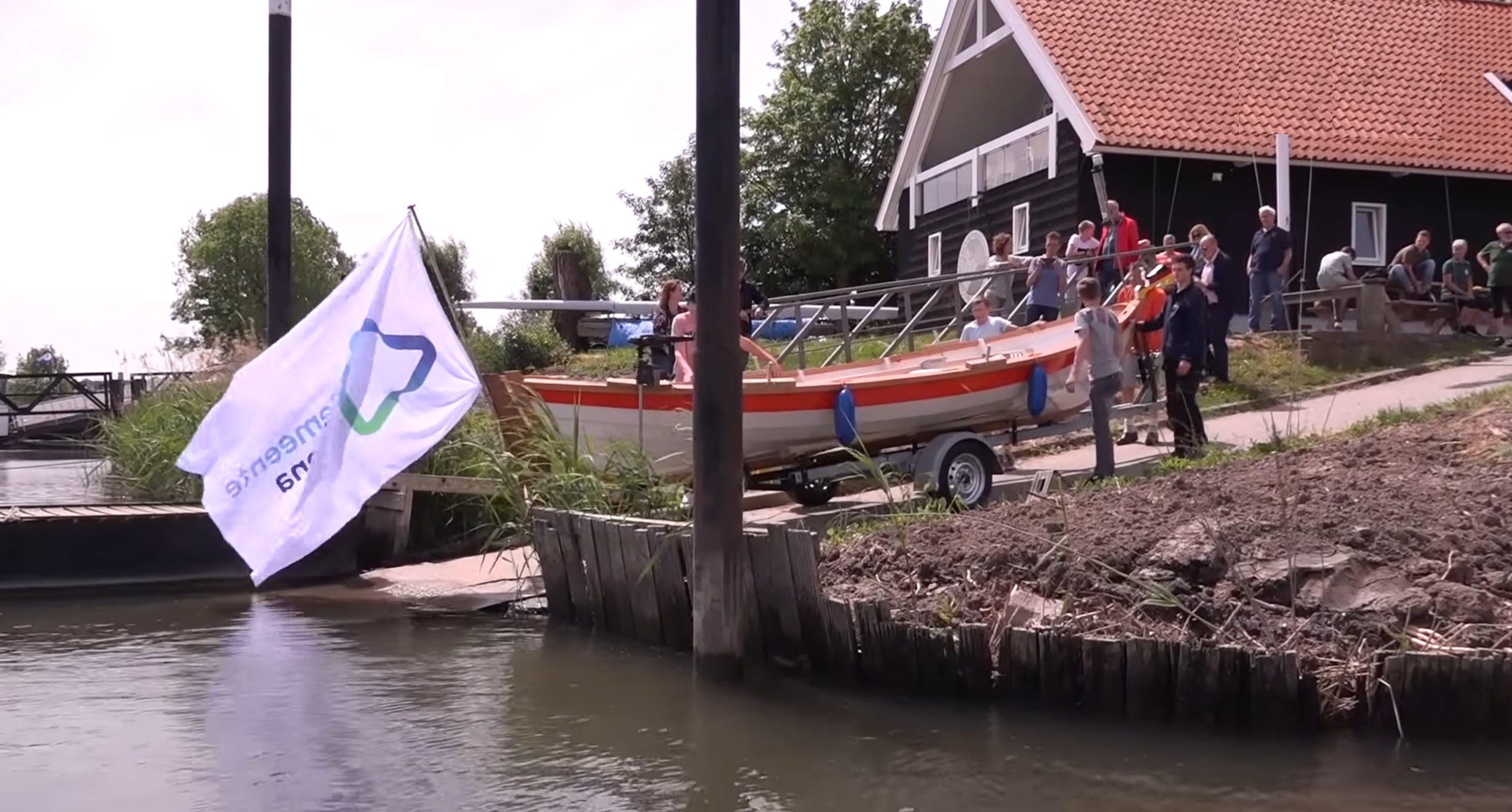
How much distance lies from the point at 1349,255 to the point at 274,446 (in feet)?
47.6

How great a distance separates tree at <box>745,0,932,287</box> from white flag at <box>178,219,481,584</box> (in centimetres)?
3590

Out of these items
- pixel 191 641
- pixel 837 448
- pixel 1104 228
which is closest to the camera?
pixel 191 641

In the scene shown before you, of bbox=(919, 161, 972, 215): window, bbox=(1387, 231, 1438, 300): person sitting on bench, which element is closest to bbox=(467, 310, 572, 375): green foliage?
bbox=(919, 161, 972, 215): window

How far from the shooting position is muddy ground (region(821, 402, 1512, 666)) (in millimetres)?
7262

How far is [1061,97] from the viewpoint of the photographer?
22891 mm

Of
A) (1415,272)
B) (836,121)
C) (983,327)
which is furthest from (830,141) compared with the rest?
(983,327)

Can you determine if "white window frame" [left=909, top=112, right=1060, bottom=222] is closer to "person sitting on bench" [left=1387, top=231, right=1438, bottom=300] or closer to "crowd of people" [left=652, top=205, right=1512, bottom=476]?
"crowd of people" [left=652, top=205, right=1512, bottom=476]

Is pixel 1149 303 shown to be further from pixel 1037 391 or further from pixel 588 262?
pixel 588 262

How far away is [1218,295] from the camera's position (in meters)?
14.2

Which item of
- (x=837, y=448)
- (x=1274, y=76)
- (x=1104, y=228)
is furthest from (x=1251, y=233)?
(x=837, y=448)

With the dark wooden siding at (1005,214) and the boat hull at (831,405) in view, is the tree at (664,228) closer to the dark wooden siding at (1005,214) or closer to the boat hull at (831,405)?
the dark wooden siding at (1005,214)

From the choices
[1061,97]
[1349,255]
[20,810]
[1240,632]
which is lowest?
[20,810]

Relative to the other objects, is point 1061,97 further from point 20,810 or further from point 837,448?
point 20,810

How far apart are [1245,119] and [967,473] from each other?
13.6 meters
